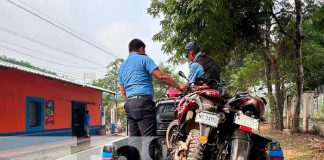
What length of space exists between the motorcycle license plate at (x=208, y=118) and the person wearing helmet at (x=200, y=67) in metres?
0.92

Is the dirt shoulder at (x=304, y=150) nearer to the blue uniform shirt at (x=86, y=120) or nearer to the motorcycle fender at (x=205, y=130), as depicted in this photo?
the motorcycle fender at (x=205, y=130)

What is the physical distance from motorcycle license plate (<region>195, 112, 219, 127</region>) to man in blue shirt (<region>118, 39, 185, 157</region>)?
48 centimetres

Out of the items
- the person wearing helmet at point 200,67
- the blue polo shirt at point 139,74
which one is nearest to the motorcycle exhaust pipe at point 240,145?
the blue polo shirt at point 139,74

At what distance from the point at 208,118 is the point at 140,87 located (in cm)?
85

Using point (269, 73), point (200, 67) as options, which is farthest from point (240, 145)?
point (269, 73)

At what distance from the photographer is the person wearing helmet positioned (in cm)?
593

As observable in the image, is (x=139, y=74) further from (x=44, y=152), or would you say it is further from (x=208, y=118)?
(x=44, y=152)

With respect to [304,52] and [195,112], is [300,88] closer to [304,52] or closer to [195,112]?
[304,52]

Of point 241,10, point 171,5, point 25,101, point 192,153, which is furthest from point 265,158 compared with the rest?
point 25,101

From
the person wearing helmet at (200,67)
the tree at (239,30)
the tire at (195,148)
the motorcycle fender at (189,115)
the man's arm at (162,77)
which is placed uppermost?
the tree at (239,30)

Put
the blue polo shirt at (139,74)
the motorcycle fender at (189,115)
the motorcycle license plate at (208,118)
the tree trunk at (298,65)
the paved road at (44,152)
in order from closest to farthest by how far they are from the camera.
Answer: the motorcycle license plate at (208,118)
the blue polo shirt at (139,74)
the motorcycle fender at (189,115)
the tree trunk at (298,65)
the paved road at (44,152)

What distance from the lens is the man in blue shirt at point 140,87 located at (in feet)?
16.8

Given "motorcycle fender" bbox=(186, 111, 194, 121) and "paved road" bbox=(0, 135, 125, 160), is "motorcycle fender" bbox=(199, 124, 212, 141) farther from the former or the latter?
→ "paved road" bbox=(0, 135, 125, 160)

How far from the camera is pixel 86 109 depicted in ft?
92.7
